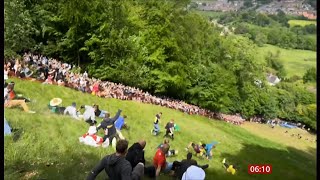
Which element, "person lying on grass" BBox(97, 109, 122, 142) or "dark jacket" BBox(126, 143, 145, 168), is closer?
"dark jacket" BBox(126, 143, 145, 168)

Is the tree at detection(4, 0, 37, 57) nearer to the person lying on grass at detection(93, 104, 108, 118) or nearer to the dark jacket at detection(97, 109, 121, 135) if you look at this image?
the person lying on grass at detection(93, 104, 108, 118)

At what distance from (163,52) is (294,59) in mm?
3589

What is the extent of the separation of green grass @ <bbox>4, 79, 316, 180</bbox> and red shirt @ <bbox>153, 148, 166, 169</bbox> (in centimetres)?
24

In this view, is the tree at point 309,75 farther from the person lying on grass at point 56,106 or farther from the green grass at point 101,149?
the person lying on grass at point 56,106

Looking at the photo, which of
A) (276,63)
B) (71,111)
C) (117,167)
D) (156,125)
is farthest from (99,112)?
(276,63)

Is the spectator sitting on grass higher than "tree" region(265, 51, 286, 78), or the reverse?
"tree" region(265, 51, 286, 78)

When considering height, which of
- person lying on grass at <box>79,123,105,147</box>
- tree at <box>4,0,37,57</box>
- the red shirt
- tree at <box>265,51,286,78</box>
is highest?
tree at <box>4,0,37,57</box>

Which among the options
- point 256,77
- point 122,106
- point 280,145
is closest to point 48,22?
point 122,106

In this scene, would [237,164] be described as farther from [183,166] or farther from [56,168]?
[56,168]

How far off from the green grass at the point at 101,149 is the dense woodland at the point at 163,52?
0.68m

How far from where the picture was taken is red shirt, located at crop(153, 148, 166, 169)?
874cm

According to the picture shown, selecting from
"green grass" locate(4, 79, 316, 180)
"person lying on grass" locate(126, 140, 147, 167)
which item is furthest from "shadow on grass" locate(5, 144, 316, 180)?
"person lying on grass" locate(126, 140, 147, 167)

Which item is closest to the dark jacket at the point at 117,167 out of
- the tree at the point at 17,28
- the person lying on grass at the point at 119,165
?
the person lying on grass at the point at 119,165

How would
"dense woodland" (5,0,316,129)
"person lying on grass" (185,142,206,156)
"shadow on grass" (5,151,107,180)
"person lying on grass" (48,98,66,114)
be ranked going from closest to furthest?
1. "shadow on grass" (5,151,107,180)
2. "person lying on grass" (48,98,66,114)
3. "person lying on grass" (185,142,206,156)
4. "dense woodland" (5,0,316,129)
